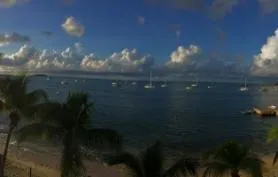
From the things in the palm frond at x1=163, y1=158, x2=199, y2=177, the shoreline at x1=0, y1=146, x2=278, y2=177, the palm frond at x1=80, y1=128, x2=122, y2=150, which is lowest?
the shoreline at x1=0, y1=146, x2=278, y2=177

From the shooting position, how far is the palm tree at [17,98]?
23234 millimetres

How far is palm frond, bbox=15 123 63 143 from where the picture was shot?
2123 cm

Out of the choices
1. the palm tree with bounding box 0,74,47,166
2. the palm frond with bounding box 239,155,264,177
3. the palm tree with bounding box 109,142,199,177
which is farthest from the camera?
the palm tree with bounding box 0,74,47,166

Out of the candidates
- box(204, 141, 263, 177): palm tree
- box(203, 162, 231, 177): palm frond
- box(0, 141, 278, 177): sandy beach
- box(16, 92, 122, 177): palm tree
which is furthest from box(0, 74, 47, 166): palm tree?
box(0, 141, 278, 177): sandy beach

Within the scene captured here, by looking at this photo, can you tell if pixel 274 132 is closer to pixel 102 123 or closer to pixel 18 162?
pixel 18 162

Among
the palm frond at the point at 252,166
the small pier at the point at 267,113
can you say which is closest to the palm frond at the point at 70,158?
the palm frond at the point at 252,166

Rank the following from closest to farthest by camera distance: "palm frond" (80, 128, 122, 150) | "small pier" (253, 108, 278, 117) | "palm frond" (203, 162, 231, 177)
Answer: "palm frond" (203, 162, 231, 177) → "palm frond" (80, 128, 122, 150) → "small pier" (253, 108, 278, 117)

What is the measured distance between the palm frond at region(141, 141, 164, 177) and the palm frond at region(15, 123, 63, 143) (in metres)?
5.40

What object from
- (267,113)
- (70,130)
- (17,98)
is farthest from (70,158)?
(267,113)

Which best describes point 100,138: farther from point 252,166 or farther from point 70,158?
point 252,166

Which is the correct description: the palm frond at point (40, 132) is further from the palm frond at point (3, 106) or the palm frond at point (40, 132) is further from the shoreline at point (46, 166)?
the shoreline at point (46, 166)

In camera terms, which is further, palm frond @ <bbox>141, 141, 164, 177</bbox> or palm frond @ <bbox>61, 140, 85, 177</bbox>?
palm frond @ <bbox>61, 140, 85, 177</bbox>

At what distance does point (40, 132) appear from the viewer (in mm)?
21250

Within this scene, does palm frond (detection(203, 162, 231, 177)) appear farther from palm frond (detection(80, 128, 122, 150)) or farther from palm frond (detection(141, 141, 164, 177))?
palm frond (detection(80, 128, 122, 150))
